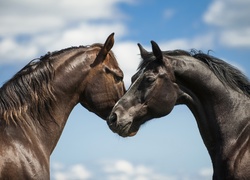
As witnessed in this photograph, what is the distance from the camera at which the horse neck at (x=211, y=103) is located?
32.8 feet

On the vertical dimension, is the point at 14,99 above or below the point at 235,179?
above

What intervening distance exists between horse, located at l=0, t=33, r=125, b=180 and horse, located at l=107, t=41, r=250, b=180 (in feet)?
1.82

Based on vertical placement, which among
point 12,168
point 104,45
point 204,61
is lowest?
point 12,168

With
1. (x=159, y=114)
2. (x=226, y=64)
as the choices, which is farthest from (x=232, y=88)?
(x=159, y=114)

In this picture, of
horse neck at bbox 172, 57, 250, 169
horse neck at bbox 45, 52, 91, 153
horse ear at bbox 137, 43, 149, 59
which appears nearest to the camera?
horse neck at bbox 172, 57, 250, 169

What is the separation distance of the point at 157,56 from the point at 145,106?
2.70ft

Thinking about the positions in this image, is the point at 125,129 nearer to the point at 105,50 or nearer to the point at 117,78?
the point at 117,78

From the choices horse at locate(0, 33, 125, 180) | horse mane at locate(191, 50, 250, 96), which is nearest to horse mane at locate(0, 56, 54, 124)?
horse at locate(0, 33, 125, 180)

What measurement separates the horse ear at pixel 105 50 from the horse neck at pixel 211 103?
4.00 feet

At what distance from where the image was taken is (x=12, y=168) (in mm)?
9625

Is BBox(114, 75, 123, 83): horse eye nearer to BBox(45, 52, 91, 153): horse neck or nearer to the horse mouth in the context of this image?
BBox(45, 52, 91, 153): horse neck

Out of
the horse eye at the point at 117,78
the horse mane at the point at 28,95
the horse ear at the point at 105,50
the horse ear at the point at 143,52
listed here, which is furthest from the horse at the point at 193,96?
the horse mane at the point at 28,95

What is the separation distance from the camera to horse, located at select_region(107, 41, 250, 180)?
10047mm

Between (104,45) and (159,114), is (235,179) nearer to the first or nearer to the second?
(159,114)
